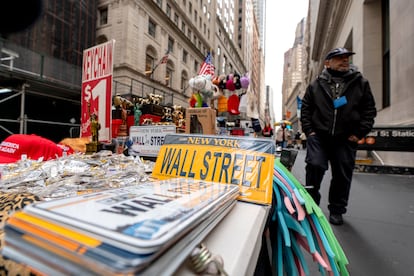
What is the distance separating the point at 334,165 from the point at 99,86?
3.35 m

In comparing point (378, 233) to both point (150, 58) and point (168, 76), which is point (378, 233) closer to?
point (150, 58)

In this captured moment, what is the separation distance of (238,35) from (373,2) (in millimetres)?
46876

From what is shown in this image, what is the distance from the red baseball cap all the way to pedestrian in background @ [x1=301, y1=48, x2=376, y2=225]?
107 inches

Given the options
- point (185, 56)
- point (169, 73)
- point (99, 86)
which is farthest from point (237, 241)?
point (185, 56)

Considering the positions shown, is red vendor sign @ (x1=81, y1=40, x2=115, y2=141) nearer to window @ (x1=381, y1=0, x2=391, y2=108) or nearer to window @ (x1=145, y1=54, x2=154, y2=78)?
window @ (x1=381, y1=0, x2=391, y2=108)

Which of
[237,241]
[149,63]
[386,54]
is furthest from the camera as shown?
[149,63]

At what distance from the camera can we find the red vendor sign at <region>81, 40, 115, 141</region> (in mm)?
3205

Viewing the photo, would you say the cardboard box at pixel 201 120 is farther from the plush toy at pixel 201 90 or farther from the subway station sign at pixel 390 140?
the subway station sign at pixel 390 140

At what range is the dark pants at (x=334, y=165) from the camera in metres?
1.81

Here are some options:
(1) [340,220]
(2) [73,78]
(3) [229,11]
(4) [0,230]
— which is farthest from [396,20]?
(3) [229,11]

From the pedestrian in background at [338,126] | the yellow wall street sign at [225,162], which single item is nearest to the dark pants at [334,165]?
the pedestrian in background at [338,126]

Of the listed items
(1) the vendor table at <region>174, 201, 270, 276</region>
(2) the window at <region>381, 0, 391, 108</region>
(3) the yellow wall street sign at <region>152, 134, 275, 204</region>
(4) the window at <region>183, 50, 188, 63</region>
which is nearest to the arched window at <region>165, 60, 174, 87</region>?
(4) the window at <region>183, 50, 188, 63</region>

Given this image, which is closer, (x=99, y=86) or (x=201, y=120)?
(x=201, y=120)

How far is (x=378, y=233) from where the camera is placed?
1.53 meters
